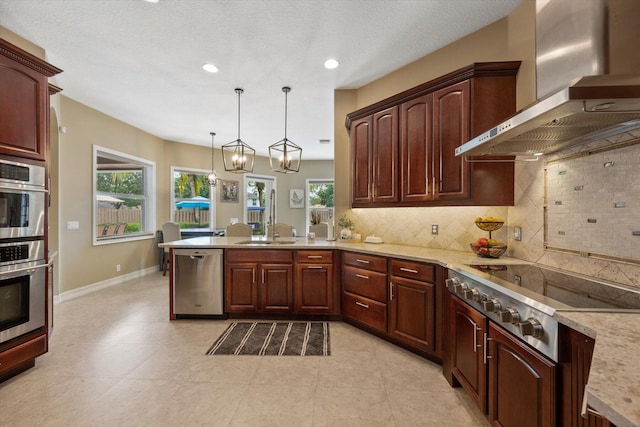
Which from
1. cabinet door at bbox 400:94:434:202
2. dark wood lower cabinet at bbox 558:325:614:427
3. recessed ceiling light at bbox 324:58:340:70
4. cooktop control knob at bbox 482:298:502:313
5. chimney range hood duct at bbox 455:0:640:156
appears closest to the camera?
dark wood lower cabinet at bbox 558:325:614:427

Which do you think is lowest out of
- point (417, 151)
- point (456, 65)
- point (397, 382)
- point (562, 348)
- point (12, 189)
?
point (397, 382)

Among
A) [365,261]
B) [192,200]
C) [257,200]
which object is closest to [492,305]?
[365,261]

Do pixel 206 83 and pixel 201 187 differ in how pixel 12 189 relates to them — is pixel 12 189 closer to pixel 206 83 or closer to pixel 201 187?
pixel 206 83

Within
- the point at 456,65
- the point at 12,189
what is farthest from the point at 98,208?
the point at 456,65

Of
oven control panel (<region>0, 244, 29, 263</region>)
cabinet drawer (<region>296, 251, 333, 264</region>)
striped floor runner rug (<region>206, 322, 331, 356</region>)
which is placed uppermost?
oven control panel (<region>0, 244, 29, 263</region>)

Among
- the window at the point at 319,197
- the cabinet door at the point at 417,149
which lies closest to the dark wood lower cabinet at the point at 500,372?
the cabinet door at the point at 417,149

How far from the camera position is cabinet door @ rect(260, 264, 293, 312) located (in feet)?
11.2

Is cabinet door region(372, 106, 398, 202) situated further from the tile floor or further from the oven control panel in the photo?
the oven control panel

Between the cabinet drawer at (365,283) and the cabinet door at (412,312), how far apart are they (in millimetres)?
111

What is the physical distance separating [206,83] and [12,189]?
98.1 inches

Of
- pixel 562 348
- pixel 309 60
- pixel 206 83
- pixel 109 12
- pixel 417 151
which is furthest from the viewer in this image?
pixel 206 83

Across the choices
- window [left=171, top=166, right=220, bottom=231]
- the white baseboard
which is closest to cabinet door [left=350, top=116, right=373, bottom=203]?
the white baseboard

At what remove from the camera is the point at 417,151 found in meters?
2.88

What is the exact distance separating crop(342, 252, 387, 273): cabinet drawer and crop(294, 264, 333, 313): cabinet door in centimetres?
25
